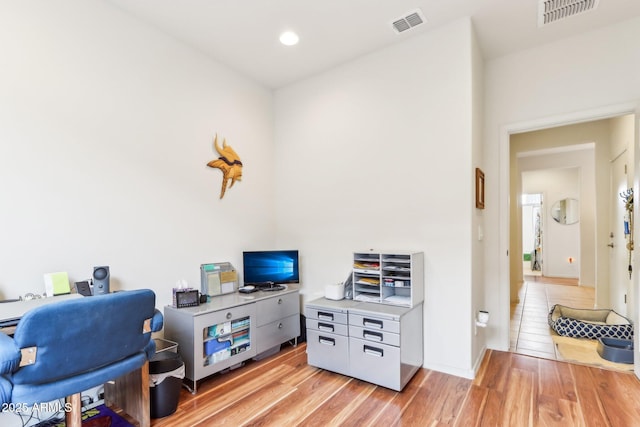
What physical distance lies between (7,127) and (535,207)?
1044 centimetres

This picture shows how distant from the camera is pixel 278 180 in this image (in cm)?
388

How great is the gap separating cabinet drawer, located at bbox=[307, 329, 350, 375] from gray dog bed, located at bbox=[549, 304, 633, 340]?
2.57 metres

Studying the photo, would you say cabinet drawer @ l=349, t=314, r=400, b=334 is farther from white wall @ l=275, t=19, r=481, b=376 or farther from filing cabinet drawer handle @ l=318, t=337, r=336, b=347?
white wall @ l=275, t=19, r=481, b=376

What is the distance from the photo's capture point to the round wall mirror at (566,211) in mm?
7594

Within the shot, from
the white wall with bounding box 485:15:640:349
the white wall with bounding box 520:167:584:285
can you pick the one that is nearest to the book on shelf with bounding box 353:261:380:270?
the white wall with bounding box 485:15:640:349

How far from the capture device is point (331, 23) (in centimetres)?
272

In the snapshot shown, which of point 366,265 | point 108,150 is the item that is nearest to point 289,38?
point 108,150

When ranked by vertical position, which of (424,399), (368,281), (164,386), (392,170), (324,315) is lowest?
(424,399)

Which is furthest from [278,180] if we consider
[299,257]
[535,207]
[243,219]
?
[535,207]

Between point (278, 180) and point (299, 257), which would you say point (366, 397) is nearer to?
point (299, 257)

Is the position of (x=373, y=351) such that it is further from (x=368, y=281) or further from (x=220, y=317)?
(x=220, y=317)

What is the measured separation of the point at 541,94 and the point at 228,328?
11.3ft

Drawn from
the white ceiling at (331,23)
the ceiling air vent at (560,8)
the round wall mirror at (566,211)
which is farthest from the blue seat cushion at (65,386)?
the round wall mirror at (566,211)

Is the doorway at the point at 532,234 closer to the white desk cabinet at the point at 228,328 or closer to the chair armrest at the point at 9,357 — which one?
the white desk cabinet at the point at 228,328
